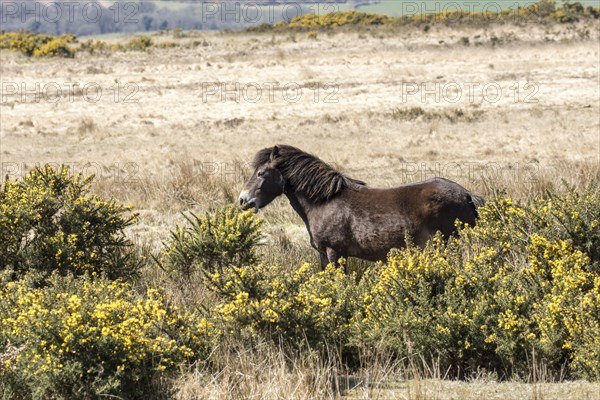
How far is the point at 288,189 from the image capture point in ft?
32.8

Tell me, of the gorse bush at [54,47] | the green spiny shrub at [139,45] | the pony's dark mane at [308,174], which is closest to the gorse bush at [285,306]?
the pony's dark mane at [308,174]

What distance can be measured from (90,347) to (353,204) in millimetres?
3943

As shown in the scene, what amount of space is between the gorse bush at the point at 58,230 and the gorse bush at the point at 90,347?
7.01 ft

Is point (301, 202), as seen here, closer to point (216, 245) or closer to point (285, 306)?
point (216, 245)

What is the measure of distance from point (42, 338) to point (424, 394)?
277 cm

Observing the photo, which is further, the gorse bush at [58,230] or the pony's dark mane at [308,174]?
the pony's dark mane at [308,174]

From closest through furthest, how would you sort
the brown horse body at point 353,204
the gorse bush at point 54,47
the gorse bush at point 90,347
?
the gorse bush at point 90,347, the brown horse body at point 353,204, the gorse bush at point 54,47

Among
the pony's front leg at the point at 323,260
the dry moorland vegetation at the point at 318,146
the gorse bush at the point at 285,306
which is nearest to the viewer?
the dry moorland vegetation at the point at 318,146

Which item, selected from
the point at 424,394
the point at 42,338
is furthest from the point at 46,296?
the point at 424,394

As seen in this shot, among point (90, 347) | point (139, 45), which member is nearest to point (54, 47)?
point (139, 45)

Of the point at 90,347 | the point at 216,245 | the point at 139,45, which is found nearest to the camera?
the point at 90,347

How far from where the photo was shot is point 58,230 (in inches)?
376

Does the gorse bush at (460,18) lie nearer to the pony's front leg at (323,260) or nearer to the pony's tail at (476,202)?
the pony's tail at (476,202)

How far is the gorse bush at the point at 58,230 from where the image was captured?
30.3ft
